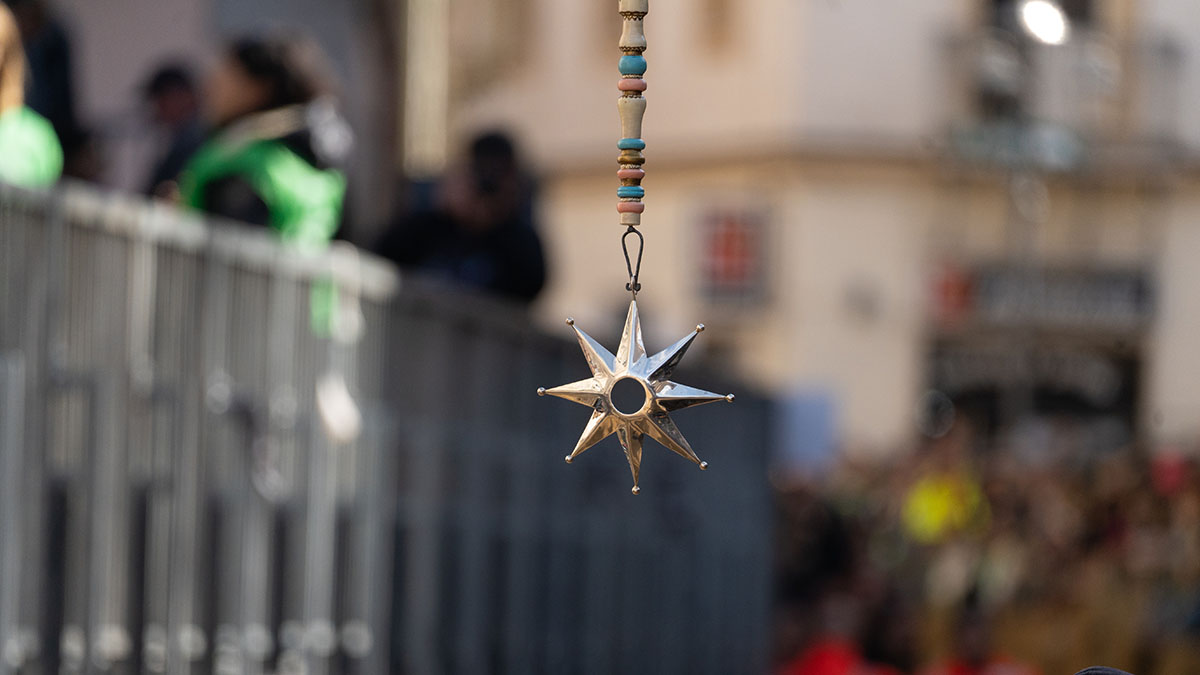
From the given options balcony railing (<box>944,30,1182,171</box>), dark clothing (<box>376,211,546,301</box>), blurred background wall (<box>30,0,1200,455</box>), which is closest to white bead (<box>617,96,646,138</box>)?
balcony railing (<box>944,30,1182,171</box>)

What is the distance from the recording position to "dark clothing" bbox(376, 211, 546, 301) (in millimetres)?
8289

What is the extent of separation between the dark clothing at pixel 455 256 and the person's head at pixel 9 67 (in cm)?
255

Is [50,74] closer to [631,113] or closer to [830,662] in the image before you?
[631,113]

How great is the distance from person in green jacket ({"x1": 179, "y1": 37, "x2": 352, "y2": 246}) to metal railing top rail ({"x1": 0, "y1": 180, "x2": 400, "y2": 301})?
9 centimetres

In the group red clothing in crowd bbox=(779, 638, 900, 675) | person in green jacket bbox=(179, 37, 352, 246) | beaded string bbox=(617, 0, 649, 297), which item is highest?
person in green jacket bbox=(179, 37, 352, 246)

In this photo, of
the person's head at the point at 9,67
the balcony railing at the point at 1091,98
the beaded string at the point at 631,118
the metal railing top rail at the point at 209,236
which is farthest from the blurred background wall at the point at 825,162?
Answer: the beaded string at the point at 631,118

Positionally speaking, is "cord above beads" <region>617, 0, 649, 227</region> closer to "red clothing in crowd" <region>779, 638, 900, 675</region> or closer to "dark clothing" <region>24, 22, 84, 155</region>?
"dark clothing" <region>24, 22, 84, 155</region>

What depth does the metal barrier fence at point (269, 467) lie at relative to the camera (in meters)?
5.87

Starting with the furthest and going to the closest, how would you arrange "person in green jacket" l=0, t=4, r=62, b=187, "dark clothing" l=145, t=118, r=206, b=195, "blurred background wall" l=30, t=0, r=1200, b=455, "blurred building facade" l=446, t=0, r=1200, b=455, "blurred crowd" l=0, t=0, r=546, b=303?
"blurred building facade" l=446, t=0, r=1200, b=455
"blurred background wall" l=30, t=0, r=1200, b=455
"dark clothing" l=145, t=118, r=206, b=195
"blurred crowd" l=0, t=0, r=546, b=303
"person in green jacket" l=0, t=4, r=62, b=187

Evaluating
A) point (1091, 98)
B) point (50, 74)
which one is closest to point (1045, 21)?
point (50, 74)

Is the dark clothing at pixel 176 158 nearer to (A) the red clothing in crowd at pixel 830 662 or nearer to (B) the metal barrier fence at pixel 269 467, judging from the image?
(B) the metal barrier fence at pixel 269 467

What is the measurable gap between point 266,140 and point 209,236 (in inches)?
13.3

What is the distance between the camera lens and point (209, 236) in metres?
6.48

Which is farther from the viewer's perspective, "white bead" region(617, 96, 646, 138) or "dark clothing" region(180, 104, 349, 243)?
"dark clothing" region(180, 104, 349, 243)
